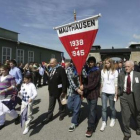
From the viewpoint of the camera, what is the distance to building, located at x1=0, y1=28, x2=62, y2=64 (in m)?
15.2

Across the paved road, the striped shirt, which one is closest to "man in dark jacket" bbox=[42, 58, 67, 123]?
the paved road

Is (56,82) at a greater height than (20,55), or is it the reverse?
(20,55)

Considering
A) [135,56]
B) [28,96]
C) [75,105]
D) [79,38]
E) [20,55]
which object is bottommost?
[75,105]

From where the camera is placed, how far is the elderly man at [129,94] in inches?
131

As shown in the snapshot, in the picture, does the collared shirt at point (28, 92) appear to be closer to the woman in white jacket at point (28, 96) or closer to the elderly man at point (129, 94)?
the woman in white jacket at point (28, 96)

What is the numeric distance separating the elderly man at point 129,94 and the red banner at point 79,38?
105 cm

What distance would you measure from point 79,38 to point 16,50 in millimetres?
14546

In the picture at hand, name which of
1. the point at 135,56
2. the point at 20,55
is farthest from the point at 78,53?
the point at 135,56

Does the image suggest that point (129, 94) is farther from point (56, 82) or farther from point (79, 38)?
point (56, 82)

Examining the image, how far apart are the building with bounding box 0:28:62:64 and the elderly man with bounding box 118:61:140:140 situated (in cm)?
1384

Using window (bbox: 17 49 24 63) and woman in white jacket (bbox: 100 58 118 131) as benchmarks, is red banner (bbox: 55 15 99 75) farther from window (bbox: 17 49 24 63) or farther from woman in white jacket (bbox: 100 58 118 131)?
window (bbox: 17 49 24 63)

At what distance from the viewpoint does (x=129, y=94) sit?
3.40 m

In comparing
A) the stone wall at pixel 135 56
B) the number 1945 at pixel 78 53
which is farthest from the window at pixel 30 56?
the stone wall at pixel 135 56

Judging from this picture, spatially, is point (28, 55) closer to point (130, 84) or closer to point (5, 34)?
point (5, 34)
